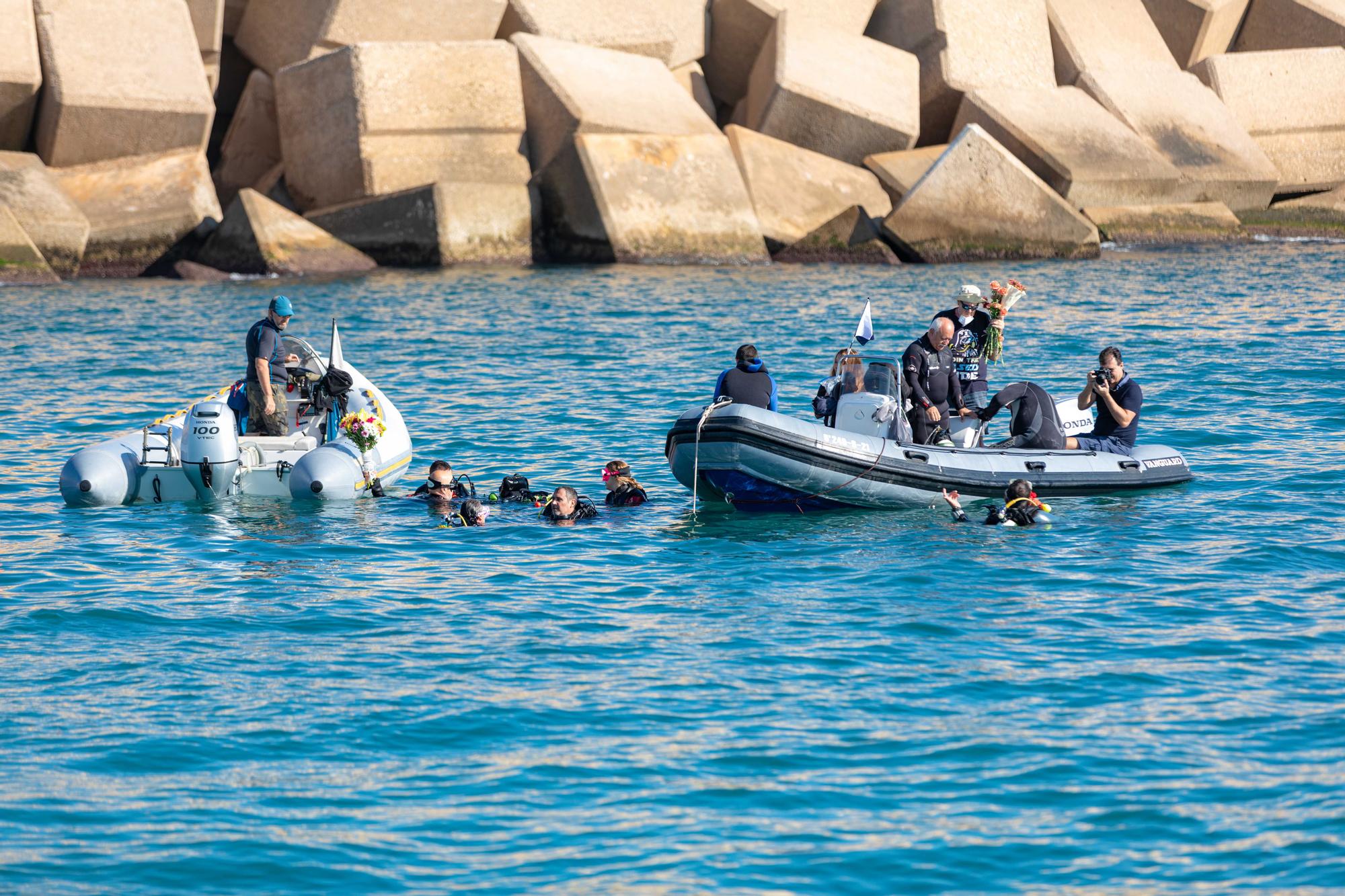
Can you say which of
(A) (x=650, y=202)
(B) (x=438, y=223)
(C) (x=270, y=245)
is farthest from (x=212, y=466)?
(A) (x=650, y=202)

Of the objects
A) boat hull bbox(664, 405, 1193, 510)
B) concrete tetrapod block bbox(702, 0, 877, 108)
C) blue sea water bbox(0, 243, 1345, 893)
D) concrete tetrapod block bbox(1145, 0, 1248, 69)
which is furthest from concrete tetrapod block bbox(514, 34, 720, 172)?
boat hull bbox(664, 405, 1193, 510)

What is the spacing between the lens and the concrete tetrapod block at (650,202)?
28.0 m

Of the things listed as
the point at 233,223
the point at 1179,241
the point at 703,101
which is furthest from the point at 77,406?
the point at 1179,241

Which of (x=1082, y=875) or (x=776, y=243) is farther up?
(x=776, y=243)

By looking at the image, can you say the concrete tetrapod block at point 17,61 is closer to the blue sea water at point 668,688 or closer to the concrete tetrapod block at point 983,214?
the blue sea water at point 668,688

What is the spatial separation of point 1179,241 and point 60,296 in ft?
69.4

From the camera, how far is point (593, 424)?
16250 mm

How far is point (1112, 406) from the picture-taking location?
12.7 metres

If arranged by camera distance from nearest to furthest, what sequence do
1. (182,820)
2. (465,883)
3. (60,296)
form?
(465,883), (182,820), (60,296)

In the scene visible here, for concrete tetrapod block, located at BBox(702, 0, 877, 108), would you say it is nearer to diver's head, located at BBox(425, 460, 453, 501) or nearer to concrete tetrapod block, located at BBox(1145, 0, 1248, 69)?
concrete tetrapod block, located at BBox(1145, 0, 1248, 69)

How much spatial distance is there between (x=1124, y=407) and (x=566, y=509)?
4691mm

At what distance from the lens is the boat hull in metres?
11.5

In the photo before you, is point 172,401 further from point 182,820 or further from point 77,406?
point 182,820

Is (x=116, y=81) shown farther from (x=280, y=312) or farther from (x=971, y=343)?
(x=971, y=343)
